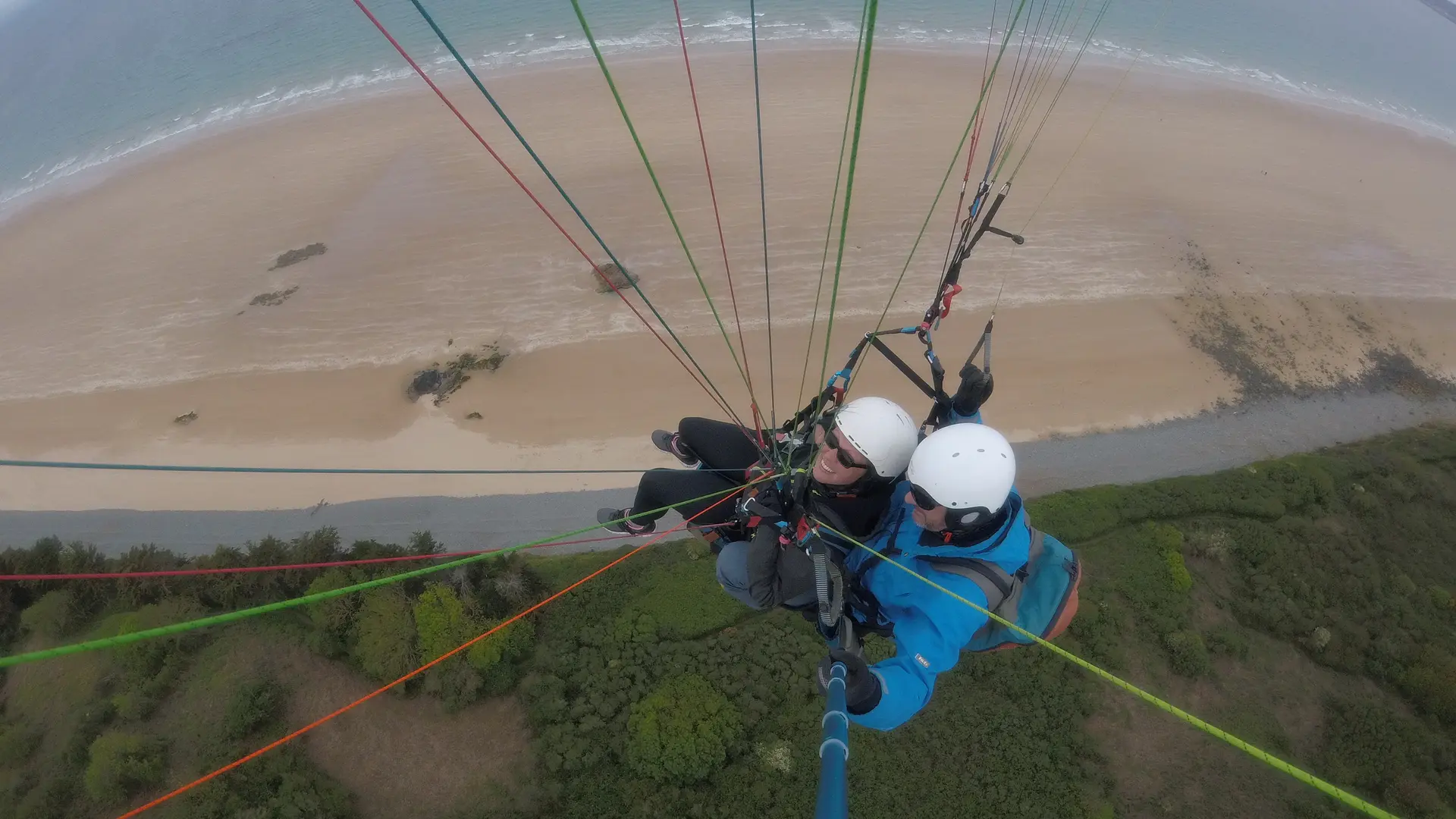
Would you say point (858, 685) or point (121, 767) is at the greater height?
point (858, 685)

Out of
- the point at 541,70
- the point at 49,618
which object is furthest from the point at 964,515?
the point at 541,70

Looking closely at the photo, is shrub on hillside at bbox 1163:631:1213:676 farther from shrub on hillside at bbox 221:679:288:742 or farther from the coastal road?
shrub on hillside at bbox 221:679:288:742

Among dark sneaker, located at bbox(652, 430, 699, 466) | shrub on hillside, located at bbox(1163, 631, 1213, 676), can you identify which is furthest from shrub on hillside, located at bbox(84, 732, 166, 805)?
shrub on hillside, located at bbox(1163, 631, 1213, 676)

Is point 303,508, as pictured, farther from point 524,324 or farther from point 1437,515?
point 1437,515

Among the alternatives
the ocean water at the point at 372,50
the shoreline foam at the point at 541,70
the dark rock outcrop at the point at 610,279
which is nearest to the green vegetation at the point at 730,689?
the dark rock outcrop at the point at 610,279

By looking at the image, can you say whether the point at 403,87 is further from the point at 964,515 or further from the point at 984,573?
the point at 984,573

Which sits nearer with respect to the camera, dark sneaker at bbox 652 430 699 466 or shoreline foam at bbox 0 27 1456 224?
dark sneaker at bbox 652 430 699 466
